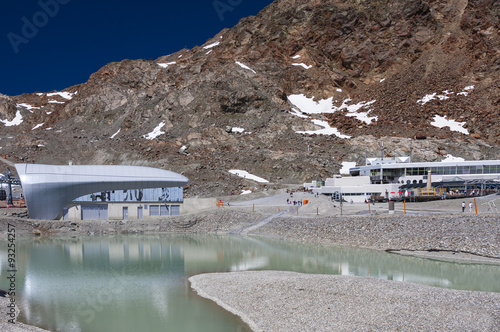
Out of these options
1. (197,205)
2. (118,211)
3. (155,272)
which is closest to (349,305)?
(155,272)

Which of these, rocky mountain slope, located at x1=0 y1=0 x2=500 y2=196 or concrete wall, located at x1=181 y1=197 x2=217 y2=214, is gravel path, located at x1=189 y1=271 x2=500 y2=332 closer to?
concrete wall, located at x1=181 y1=197 x2=217 y2=214

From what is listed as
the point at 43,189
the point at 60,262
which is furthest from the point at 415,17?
the point at 60,262

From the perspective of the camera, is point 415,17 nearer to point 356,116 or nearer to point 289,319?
point 356,116

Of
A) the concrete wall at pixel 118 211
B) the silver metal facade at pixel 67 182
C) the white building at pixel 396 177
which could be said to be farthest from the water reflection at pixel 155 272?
the white building at pixel 396 177

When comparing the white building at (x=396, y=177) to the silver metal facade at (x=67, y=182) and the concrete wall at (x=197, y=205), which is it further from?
the silver metal facade at (x=67, y=182)

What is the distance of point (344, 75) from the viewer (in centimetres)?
12062

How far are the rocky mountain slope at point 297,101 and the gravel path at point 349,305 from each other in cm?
4644

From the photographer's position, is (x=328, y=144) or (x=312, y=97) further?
(x=312, y=97)

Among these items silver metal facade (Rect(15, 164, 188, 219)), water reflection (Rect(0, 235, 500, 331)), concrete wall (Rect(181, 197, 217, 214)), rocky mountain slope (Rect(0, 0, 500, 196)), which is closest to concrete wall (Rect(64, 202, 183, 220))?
silver metal facade (Rect(15, 164, 188, 219))

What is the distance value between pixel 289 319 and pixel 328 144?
2875 inches

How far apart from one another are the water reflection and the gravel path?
151 cm

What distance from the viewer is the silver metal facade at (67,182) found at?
4688cm

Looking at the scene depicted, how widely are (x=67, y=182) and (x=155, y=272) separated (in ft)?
88.4

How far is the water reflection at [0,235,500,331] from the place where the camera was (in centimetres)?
1716
